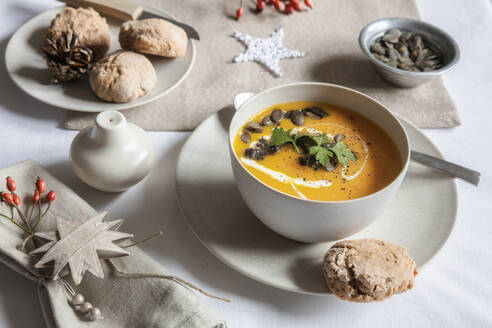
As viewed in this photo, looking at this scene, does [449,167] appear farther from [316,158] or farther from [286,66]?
[286,66]

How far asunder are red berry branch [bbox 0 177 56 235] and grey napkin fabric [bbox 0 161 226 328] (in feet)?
0.07

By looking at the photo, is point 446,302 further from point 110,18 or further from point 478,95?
point 110,18

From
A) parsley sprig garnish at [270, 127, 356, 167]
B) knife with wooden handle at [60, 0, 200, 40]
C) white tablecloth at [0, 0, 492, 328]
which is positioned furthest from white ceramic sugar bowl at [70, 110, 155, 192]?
knife with wooden handle at [60, 0, 200, 40]

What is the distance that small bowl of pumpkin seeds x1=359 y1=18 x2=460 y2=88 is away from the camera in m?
1.51

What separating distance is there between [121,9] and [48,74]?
14.9 inches

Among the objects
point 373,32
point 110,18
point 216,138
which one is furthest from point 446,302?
point 110,18

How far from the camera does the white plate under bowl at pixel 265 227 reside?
1.01 metres

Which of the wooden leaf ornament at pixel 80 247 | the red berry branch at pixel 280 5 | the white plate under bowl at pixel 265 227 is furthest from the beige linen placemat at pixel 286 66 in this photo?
the wooden leaf ornament at pixel 80 247

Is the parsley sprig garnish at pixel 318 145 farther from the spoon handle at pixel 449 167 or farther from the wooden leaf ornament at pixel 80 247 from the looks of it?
the wooden leaf ornament at pixel 80 247

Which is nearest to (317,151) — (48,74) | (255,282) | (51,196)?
(255,282)

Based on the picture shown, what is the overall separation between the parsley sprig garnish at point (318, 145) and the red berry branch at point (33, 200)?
53 centimetres

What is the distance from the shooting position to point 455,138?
1.42 meters

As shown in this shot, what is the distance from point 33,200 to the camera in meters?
1.09

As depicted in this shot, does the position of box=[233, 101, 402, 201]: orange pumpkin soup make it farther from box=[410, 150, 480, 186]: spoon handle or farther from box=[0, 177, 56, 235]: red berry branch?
box=[0, 177, 56, 235]: red berry branch
